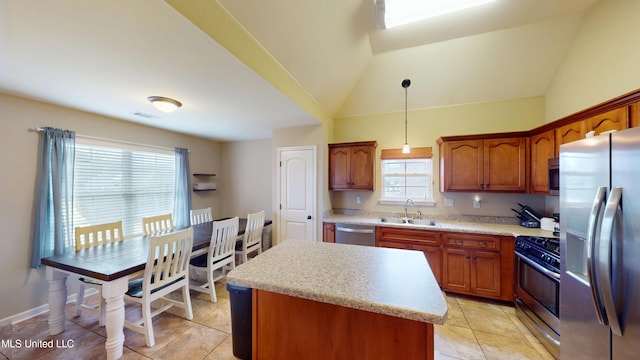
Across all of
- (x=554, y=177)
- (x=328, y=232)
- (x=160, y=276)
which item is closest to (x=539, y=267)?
(x=554, y=177)

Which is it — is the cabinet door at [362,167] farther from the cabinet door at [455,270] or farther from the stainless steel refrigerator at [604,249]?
the stainless steel refrigerator at [604,249]

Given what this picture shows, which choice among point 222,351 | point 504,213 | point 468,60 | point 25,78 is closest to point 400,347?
point 222,351

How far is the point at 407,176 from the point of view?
363cm

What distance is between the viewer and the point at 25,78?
75.5 inches

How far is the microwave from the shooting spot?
230cm

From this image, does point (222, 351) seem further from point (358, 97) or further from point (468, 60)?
point (468, 60)

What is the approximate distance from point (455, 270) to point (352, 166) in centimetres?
203

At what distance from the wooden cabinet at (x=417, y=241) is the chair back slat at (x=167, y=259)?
2419 millimetres

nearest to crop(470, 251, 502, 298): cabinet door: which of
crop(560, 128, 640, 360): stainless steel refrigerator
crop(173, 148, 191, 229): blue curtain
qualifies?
crop(560, 128, 640, 360): stainless steel refrigerator

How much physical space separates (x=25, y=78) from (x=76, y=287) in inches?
97.4

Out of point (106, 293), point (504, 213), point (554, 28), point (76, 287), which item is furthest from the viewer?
point (504, 213)

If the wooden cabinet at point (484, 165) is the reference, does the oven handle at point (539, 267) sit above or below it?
below

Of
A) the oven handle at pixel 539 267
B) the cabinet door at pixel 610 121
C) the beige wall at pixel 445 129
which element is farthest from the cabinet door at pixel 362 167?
the cabinet door at pixel 610 121

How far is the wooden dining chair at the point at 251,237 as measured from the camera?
324cm
